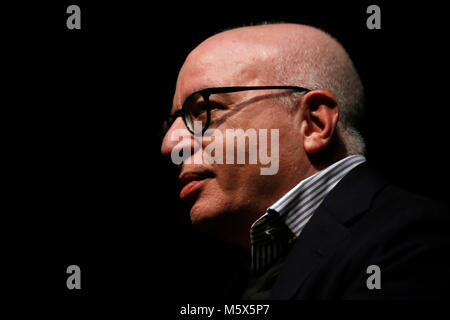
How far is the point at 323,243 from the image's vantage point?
4.60ft

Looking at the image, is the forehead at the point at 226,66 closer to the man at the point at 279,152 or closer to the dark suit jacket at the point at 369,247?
the man at the point at 279,152

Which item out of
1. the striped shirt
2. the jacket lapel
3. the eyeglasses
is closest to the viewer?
the jacket lapel

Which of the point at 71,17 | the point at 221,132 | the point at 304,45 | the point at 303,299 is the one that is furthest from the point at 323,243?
the point at 71,17

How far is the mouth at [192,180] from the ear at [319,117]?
→ 37 centimetres

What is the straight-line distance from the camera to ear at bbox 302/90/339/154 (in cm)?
165

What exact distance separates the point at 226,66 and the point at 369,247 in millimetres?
818

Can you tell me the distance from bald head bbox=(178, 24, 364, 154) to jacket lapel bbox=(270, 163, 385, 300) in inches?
8.5

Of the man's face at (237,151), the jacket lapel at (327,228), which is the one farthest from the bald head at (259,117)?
the jacket lapel at (327,228)

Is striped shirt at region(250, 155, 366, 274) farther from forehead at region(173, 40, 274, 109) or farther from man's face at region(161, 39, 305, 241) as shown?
forehead at region(173, 40, 274, 109)

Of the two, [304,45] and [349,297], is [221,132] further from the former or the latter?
[349,297]

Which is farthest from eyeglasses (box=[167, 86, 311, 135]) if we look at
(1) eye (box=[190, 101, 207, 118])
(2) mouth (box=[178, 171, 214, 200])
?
(2) mouth (box=[178, 171, 214, 200])

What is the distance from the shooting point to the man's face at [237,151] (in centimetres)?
165

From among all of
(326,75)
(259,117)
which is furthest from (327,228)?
(326,75)

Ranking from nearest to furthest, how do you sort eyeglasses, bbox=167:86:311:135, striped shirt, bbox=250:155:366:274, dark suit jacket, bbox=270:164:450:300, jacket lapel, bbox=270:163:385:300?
dark suit jacket, bbox=270:164:450:300
jacket lapel, bbox=270:163:385:300
striped shirt, bbox=250:155:366:274
eyeglasses, bbox=167:86:311:135
